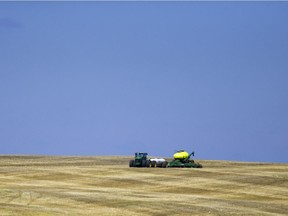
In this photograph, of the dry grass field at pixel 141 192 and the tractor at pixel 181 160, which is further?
the tractor at pixel 181 160

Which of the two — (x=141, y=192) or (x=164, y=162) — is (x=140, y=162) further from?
(x=141, y=192)

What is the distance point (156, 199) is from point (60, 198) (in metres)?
6.90

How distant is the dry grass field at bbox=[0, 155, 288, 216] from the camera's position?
5000 cm

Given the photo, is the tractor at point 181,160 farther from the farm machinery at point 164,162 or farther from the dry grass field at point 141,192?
the dry grass field at point 141,192

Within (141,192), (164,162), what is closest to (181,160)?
(164,162)

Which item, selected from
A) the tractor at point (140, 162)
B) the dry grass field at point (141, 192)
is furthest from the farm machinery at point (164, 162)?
the dry grass field at point (141, 192)

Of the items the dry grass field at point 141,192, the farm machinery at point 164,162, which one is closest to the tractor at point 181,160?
the farm machinery at point 164,162

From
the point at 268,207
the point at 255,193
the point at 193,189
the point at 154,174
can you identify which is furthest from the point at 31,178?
the point at 268,207

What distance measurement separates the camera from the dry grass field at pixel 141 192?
50.0 meters

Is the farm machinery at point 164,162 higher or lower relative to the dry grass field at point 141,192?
higher

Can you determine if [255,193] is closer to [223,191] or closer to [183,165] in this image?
[223,191]

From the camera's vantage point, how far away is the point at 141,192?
63.8m

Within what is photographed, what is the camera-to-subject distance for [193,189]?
224 ft

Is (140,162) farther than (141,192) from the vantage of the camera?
Yes
